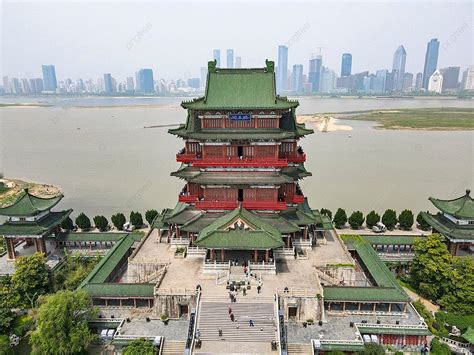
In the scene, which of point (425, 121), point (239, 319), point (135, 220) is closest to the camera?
point (239, 319)

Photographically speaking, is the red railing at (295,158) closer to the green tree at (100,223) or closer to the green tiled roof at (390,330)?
the green tiled roof at (390,330)

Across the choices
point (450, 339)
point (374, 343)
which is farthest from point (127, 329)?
point (450, 339)

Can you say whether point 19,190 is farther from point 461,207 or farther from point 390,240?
point 461,207

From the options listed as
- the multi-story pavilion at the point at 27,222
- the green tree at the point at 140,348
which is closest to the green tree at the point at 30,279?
the multi-story pavilion at the point at 27,222

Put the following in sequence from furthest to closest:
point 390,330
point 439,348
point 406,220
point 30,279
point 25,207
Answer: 1. point 406,220
2. point 25,207
3. point 30,279
4. point 390,330
5. point 439,348

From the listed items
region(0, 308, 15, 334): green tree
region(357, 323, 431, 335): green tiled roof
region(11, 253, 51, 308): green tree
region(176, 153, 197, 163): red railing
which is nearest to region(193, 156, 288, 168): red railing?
region(176, 153, 197, 163): red railing

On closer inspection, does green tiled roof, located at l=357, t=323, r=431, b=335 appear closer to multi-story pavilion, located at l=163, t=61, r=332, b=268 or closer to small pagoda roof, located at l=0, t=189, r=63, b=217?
multi-story pavilion, located at l=163, t=61, r=332, b=268

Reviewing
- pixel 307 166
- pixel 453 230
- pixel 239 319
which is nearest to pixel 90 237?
pixel 239 319
